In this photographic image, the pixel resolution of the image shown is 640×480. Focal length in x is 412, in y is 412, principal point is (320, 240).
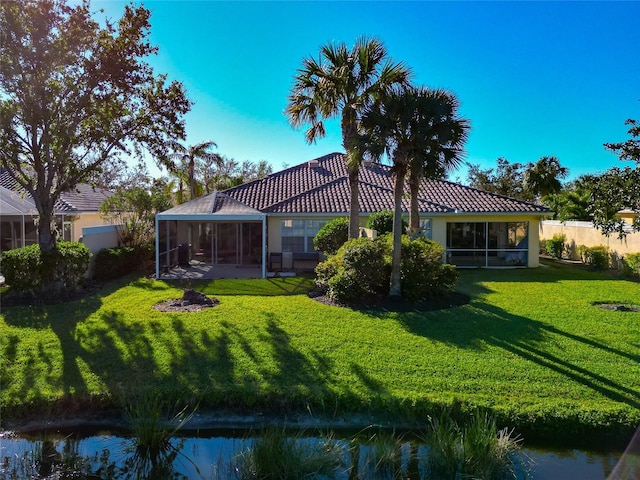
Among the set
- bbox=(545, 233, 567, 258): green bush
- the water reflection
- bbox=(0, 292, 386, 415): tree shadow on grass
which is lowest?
the water reflection

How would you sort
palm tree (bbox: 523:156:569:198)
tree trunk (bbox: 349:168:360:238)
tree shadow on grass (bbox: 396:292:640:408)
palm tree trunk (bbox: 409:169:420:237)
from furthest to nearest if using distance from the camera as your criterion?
palm tree (bbox: 523:156:569:198), palm tree trunk (bbox: 409:169:420:237), tree trunk (bbox: 349:168:360:238), tree shadow on grass (bbox: 396:292:640:408)

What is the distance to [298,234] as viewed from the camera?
19875mm

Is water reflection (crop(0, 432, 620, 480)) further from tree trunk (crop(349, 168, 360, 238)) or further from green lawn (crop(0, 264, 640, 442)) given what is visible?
tree trunk (crop(349, 168, 360, 238))

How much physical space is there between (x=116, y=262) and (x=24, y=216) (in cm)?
583

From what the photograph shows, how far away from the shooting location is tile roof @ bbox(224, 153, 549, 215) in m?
19.5

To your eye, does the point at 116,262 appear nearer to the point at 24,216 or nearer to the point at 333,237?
the point at 24,216

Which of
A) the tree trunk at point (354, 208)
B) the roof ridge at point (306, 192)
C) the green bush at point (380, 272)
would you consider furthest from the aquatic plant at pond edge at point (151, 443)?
the roof ridge at point (306, 192)

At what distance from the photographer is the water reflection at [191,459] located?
494 centimetres

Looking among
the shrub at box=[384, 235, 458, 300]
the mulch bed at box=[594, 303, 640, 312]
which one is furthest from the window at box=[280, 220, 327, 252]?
the mulch bed at box=[594, 303, 640, 312]

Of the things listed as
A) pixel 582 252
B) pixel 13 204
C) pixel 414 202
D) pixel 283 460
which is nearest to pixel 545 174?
pixel 582 252

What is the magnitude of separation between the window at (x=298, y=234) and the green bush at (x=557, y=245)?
15.6 meters

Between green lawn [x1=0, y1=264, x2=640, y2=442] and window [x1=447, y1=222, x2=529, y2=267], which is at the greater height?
window [x1=447, y1=222, x2=529, y2=267]

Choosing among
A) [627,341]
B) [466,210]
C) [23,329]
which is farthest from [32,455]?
[466,210]

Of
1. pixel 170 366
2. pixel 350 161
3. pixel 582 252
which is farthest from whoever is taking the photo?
pixel 582 252
